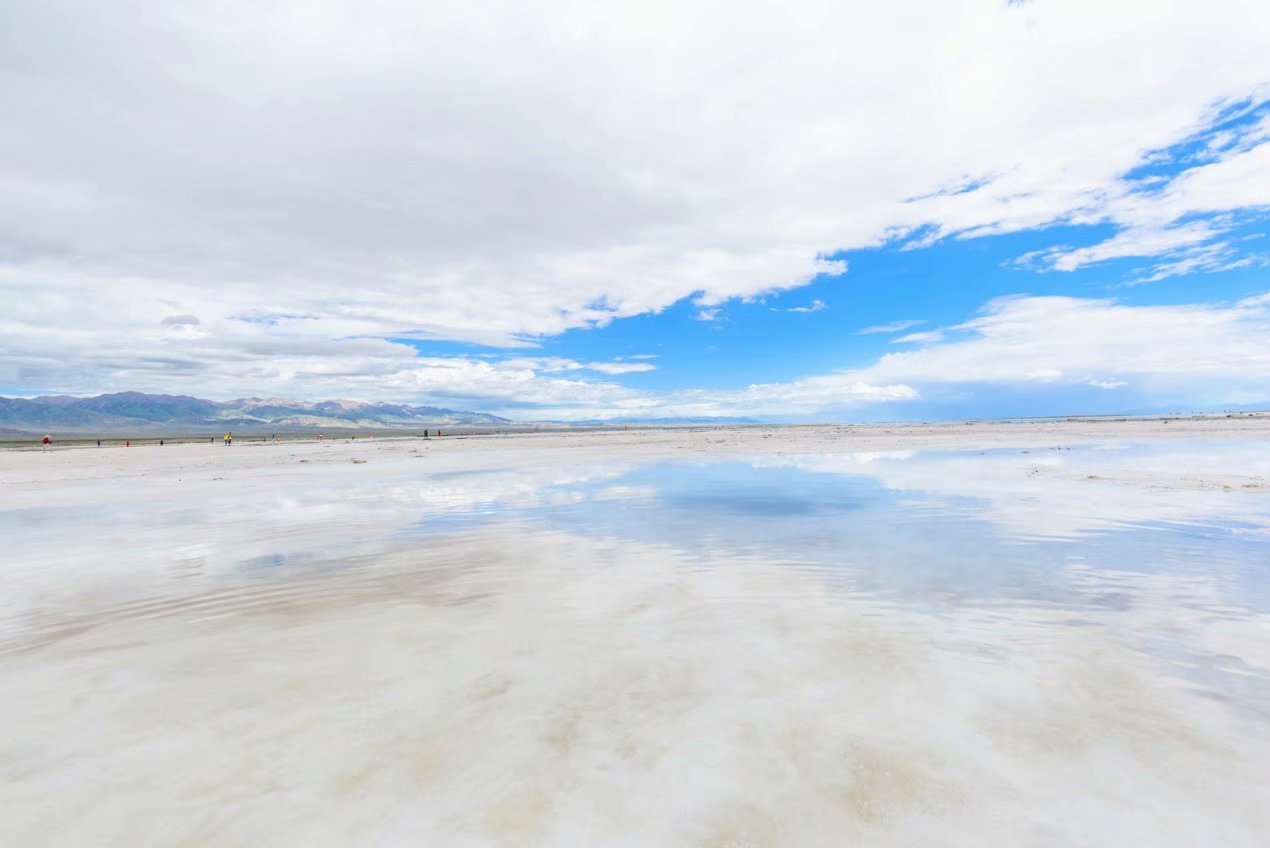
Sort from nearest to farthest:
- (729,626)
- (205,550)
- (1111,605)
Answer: (729,626) → (1111,605) → (205,550)

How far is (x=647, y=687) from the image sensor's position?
5.86 m

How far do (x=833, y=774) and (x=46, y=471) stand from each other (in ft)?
158

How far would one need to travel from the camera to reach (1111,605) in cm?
809

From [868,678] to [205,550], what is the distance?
44.4 ft

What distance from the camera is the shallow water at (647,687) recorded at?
397 cm

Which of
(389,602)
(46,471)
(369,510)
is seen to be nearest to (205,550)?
(369,510)

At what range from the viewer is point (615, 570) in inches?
413

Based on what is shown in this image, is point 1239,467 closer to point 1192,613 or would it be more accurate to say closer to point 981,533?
point 981,533

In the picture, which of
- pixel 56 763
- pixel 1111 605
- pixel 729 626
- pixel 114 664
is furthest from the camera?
pixel 1111 605

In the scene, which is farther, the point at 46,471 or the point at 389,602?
the point at 46,471

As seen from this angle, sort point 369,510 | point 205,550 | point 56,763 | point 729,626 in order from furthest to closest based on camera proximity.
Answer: point 369,510, point 205,550, point 729,626, point 56,763

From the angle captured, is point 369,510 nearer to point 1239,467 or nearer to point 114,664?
point 114,664

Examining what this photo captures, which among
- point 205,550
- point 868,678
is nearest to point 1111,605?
point 868,678

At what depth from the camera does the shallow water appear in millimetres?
3975
